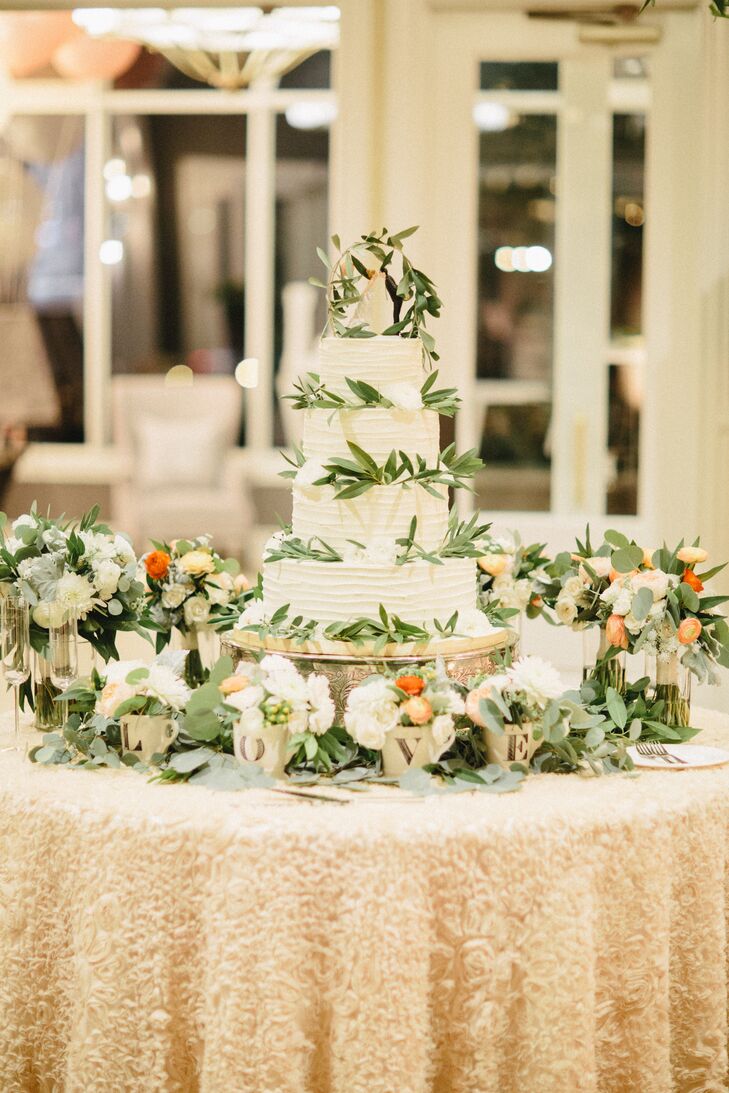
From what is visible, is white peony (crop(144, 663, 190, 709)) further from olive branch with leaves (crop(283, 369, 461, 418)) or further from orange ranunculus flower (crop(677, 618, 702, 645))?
orange ranunculus flower (crop(677, 618, 702, 645))

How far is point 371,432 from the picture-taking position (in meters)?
2.32

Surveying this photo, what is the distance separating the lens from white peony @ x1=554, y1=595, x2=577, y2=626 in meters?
2.59

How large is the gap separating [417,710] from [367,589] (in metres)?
0.31

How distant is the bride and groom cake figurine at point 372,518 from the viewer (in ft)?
7.40

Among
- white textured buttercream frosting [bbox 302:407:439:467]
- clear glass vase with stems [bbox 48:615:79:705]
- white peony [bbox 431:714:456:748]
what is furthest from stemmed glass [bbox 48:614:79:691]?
white peony [bbox 431:714:456:748]

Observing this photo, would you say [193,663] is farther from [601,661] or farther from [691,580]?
[691,580]

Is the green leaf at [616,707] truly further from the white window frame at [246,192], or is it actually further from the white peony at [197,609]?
the white window frame at [246,192]

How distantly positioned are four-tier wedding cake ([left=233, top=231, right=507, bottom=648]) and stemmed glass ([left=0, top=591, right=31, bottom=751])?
41 cm

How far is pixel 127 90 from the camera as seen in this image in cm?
774

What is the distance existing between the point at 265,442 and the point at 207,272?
45.6 inches

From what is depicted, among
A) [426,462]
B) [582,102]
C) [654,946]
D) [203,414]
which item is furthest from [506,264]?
[654,946]

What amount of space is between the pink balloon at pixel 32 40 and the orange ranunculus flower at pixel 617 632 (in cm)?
632

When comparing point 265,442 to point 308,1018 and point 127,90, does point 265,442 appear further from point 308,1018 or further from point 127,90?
point 308,1018

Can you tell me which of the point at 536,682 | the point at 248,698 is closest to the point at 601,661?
the point at 536,682
